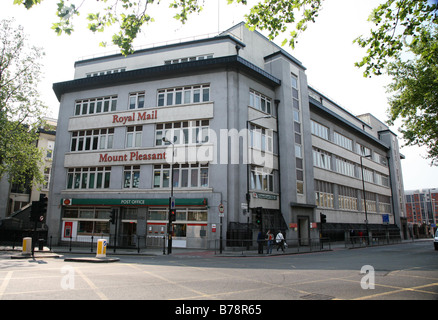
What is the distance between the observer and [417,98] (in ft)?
86.2

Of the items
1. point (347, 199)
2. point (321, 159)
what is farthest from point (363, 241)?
point (321, 159)

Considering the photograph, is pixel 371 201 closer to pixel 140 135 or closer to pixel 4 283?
pixel 140 135

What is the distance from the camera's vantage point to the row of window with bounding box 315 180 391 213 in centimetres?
3776

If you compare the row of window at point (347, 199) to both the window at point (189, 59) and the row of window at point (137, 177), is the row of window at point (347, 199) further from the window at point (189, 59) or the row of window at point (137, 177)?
the window at point (189, 59)

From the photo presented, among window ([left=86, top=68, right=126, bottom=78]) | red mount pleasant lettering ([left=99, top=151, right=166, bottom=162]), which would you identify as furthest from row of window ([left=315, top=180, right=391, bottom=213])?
window ([left=86, top=68, right=126, bottom=78])

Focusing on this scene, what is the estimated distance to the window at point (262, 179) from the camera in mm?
27938

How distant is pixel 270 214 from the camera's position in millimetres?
28812

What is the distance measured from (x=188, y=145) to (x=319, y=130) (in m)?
19.8

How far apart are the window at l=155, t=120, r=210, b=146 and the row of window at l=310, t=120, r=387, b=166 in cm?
1628

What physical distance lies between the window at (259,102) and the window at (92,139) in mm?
13662

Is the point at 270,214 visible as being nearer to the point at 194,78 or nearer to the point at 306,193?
the point at 306,193
